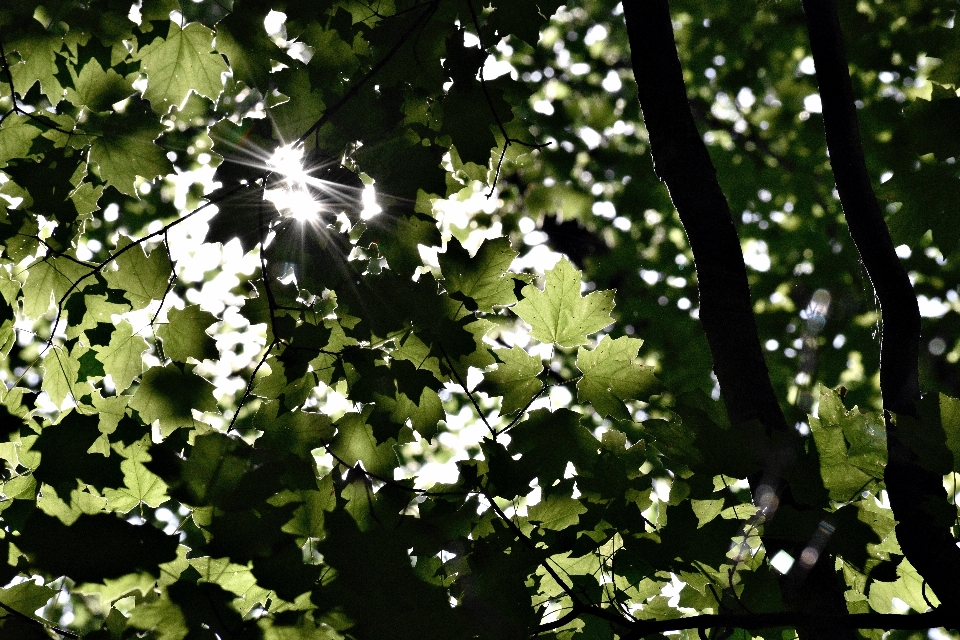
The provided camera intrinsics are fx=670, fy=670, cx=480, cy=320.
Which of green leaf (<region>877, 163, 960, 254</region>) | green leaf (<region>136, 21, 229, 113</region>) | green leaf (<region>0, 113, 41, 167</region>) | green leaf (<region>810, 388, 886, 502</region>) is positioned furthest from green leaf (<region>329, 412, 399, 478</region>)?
green leaf (<region>877, 163, 960, 254</region>)

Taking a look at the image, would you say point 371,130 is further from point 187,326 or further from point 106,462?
point 106,462

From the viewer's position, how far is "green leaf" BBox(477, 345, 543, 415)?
1.94 m

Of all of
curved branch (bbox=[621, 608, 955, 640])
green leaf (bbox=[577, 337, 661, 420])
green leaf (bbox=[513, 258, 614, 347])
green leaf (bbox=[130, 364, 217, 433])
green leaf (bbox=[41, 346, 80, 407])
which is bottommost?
curved branch (bbox=[621, 608, 955, 640])

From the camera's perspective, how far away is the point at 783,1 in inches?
189

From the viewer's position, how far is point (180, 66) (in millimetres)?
2482

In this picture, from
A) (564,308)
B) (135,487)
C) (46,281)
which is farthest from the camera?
(46,281)

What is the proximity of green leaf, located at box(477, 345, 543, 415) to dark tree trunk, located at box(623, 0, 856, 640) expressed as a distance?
23.1 inches

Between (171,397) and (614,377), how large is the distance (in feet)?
4.45

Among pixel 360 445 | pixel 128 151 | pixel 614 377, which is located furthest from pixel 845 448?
pixel 128 151

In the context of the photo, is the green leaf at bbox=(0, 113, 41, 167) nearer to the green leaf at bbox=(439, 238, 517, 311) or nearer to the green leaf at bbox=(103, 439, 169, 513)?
the green leaf at bbox=(103, 439, 169, 513)

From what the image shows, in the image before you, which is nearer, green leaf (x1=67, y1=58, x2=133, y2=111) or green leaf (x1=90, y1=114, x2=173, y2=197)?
green leaf (x1=90, y1=114, x2=173, y2=197)

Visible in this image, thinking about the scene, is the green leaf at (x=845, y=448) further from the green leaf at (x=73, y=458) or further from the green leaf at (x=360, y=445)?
the green leaf at (x=73, y=458)

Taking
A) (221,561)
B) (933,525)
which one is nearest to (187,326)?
(221,561)

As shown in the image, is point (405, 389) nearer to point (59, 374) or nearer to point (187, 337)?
point (187, 337)
